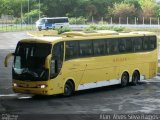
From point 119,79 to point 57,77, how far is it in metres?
5.53

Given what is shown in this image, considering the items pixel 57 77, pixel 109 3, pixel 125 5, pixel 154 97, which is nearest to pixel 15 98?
pixel 57 77

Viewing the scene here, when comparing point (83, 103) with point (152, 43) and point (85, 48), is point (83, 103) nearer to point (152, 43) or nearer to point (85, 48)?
point (85, 48)

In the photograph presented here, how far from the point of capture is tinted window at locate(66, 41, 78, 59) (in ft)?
77.8

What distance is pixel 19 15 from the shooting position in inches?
4889

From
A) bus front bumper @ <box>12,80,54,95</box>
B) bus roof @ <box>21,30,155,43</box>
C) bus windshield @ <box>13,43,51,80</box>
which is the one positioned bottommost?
bus front bumper @ <box>12,80,54,95</box>

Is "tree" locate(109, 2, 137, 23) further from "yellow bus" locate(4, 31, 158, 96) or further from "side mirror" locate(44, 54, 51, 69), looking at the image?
"side mirror" locate(44, 54, 51, 69)

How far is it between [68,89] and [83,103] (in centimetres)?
248

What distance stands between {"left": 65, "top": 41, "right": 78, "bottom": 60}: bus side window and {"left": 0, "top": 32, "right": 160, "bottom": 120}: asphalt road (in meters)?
1.89

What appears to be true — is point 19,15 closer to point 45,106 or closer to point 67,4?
point 67,4

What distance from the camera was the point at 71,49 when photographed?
24.0 meters

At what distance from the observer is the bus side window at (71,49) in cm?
2372

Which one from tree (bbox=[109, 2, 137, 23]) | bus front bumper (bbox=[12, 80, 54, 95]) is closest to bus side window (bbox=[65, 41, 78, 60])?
bus front bumper (bbox=[12, 80, 54, 95])

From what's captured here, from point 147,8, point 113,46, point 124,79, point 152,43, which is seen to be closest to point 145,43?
point 152,43

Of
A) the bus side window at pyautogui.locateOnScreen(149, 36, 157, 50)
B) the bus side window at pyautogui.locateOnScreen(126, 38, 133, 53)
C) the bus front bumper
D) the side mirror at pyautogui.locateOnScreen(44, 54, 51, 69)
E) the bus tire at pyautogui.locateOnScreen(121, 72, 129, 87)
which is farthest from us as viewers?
the bus side window at pyautogui.locateOnScreen(149, 36, 157, 50)
